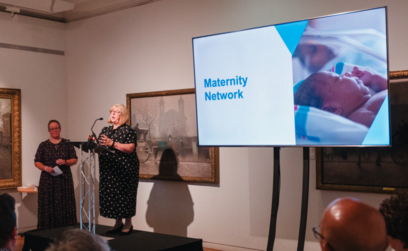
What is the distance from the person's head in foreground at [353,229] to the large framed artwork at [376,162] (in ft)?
9.65

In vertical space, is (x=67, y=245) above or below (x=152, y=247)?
above

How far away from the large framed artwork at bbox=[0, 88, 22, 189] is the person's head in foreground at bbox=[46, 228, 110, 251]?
18.0 ft

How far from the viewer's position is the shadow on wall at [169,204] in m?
5.33

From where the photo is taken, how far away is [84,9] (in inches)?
255

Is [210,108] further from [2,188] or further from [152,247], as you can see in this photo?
[2,188]

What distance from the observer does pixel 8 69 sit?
6168mm

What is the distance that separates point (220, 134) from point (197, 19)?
6.63ft

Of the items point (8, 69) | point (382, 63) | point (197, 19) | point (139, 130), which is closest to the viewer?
point (382, 63)

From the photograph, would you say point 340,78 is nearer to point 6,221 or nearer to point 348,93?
point 348,93

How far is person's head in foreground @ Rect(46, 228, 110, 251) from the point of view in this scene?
1.11 m

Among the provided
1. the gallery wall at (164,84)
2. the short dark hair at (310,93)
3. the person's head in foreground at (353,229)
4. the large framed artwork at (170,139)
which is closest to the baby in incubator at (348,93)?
the short dark hair at (310,93)

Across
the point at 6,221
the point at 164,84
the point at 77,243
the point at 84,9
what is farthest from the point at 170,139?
the point at 77,243

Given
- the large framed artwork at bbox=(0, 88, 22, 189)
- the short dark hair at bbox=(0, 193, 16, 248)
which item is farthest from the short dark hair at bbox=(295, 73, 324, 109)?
the large framed artwork at bbox=(0, 88, 22, 189)

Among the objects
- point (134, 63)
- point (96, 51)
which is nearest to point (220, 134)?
point (134, 63)
